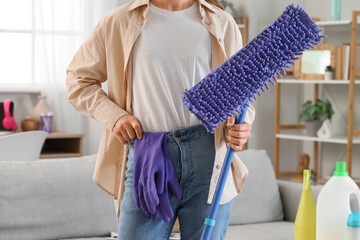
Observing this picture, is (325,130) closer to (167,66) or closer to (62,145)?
(62,145)

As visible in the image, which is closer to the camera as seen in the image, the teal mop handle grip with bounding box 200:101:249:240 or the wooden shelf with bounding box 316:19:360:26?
the teal mop handle grip with bounding box 200:101:249:240

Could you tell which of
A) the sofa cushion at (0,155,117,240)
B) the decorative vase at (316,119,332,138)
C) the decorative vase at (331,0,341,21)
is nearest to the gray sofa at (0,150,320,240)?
the sofa cushion at (0,155,117,240)

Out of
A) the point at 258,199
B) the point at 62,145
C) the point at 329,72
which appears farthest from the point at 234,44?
the point at 62,145

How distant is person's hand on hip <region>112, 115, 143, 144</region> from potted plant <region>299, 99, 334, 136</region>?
11.0 ft

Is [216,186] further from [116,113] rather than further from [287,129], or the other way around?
[287,129]

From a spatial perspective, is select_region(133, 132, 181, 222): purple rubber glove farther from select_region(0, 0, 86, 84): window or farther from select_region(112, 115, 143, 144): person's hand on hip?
select_region(0, 0, 86, 84): window

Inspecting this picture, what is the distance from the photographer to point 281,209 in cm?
278

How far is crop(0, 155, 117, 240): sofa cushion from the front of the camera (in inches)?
90.4

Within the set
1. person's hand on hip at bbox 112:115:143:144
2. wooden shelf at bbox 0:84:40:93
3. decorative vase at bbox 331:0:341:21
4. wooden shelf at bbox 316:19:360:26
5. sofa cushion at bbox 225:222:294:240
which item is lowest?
sofa cushion at bbox 225:222:294:240

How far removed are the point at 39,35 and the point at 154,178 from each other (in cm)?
364

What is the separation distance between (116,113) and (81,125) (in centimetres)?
358

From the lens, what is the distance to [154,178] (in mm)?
1371

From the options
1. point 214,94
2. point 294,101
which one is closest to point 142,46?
point 214,94

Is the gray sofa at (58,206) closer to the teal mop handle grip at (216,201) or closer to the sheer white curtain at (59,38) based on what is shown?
the teal mop handle grip at (216,201)
